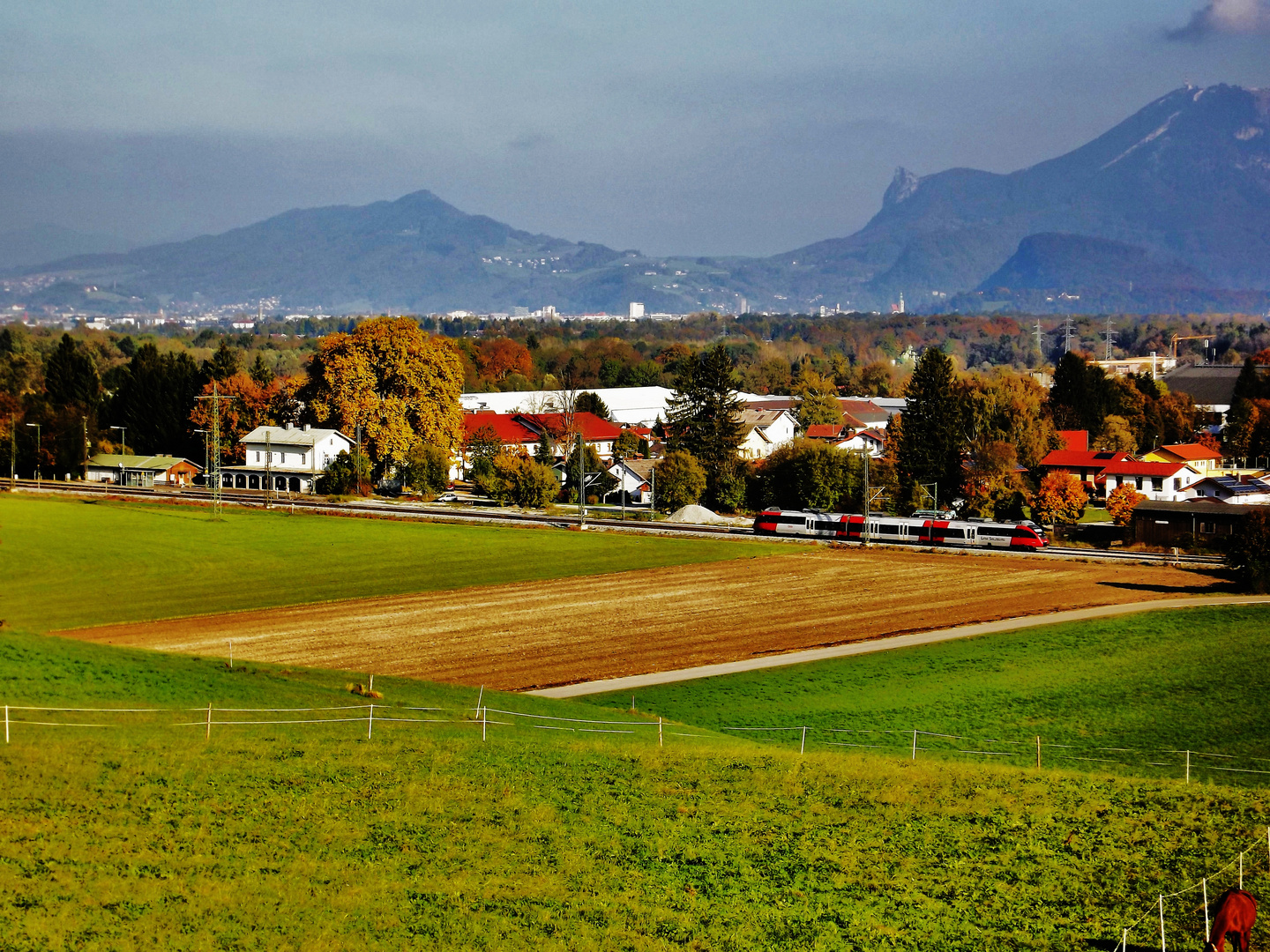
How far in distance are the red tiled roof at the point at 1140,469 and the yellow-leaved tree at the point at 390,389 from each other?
5078 cm

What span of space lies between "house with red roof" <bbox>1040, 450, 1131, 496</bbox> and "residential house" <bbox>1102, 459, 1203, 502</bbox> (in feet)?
8.34

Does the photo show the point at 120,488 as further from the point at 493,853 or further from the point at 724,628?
the point at 493,853

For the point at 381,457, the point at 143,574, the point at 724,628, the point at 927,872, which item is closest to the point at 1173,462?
the point at 724,628

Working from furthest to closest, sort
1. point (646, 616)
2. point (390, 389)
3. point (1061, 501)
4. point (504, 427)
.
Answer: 1. point (504, 427)
2. point (390, 389)
3. point (1061, 501)
4. point (646, 616)

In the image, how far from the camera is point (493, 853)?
17.7 meters

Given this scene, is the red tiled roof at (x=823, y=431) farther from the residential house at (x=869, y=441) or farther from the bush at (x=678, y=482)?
the bush at (x=678, y=482)

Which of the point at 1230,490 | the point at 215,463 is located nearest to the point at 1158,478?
the point at 1230,490

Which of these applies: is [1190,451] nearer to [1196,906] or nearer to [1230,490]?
[1230,490]

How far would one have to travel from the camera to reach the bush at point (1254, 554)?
2112 inches

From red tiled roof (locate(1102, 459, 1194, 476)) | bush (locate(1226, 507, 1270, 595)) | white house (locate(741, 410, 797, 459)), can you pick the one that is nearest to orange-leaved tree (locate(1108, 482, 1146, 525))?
red tiled roof (locate(1102, 459, 1194, 476))

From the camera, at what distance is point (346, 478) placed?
9369 centimetres

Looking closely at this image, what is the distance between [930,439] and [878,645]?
4451 centimetres

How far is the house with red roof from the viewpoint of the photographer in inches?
3583

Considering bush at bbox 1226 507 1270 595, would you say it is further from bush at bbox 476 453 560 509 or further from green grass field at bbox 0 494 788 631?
bush at bbox 476 453 560 509
